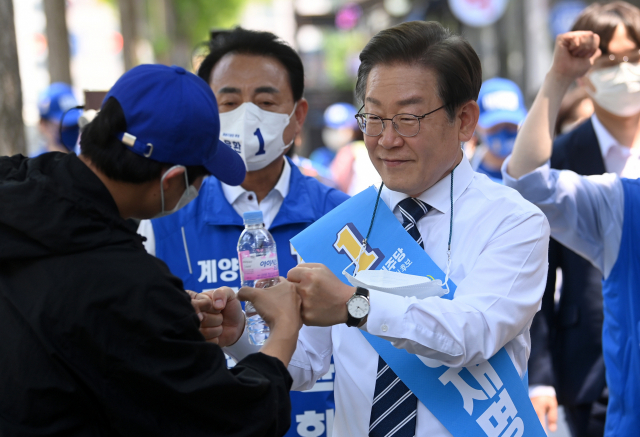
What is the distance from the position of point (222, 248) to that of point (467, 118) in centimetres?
137

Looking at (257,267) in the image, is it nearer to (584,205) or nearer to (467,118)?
(467,118)

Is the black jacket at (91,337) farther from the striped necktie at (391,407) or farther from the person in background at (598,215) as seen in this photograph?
the person in background at (598,215)

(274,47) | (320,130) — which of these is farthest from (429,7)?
(274,47)

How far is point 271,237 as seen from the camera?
116 inches

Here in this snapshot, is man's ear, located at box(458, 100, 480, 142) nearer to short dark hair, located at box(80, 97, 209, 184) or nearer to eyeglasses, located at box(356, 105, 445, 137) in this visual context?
eyeglasses, located at box(356, 105, 445, 137)

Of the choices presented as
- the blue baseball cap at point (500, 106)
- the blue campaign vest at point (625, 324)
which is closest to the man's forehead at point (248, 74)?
the blue campaign vest at point (625, 324)

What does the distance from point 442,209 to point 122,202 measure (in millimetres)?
1087

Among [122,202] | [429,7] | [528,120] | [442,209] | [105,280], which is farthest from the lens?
[429,7]

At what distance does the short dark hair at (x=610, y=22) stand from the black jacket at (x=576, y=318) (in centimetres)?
51

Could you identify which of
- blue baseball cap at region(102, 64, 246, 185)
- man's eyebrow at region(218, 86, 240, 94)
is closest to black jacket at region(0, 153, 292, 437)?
blue baseball cap at region(102, 64, 246, 185)

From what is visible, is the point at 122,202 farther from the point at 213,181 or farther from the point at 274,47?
the point at 274,47

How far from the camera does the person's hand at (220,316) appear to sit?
2.26 m

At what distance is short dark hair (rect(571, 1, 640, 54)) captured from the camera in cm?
346

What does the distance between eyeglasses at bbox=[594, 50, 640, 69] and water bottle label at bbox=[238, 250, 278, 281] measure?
7.37 feet
